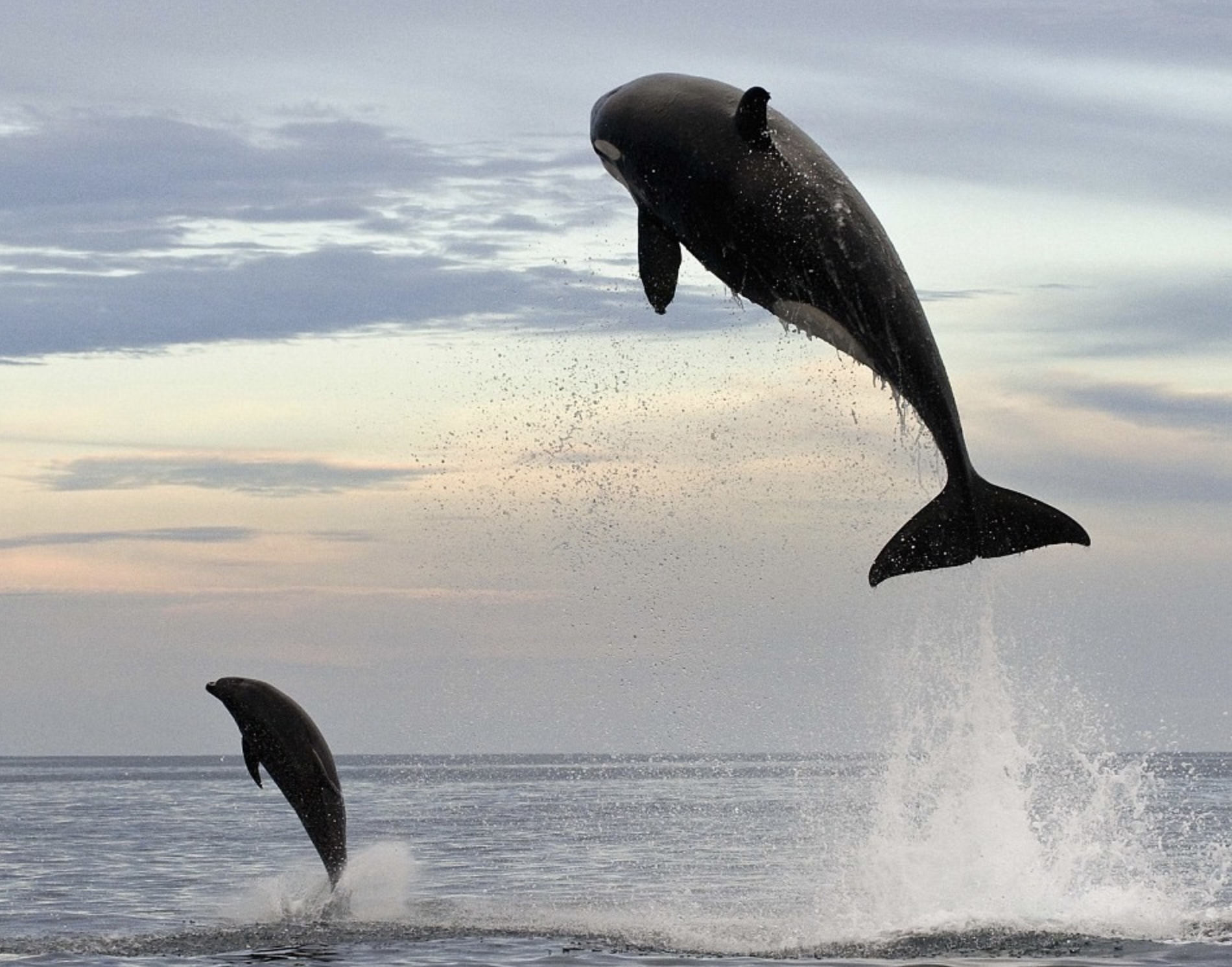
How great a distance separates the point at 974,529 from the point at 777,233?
260cm

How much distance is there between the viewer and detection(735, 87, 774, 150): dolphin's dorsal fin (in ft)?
37.6

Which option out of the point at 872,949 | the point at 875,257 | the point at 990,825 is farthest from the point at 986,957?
the point at 875,257

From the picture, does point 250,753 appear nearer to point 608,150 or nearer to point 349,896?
point 349,896

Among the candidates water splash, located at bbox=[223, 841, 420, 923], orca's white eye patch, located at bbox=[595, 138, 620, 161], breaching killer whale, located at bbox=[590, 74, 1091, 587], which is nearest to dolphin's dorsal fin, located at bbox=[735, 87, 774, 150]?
breaching killer whale, located at bbox=[590, 74, 1091, 587]

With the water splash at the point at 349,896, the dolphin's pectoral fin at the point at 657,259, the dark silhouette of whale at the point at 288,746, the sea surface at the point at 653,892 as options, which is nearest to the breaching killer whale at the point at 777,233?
the dolphin's pectoral fin at the point at 657,259

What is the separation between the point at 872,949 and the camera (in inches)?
672

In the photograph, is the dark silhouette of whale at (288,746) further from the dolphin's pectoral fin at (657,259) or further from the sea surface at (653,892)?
the dolphin's pectoral fin at (657,259)

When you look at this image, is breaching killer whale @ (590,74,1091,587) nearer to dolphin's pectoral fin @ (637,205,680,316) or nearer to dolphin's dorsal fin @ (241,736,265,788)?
dolphin's pectoral fin @ (637,205,680,316)

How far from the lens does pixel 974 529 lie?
12.5m

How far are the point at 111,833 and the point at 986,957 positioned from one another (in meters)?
31.8

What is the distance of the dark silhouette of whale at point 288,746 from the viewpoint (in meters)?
20.4

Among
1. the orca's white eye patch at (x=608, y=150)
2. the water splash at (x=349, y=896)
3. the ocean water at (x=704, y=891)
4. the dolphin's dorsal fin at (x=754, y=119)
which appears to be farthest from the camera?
the water splash at (x=349, y=896)

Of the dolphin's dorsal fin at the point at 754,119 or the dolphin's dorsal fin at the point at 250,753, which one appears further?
the dolphin's dorsal fin at the point at 250,753

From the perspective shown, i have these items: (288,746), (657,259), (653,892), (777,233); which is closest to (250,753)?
(288,746)
